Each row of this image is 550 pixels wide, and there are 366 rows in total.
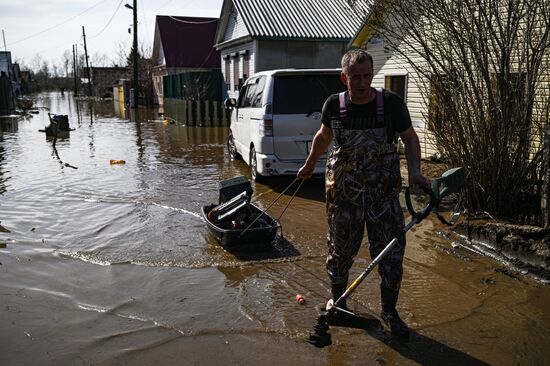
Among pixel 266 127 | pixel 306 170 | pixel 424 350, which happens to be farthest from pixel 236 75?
pixel 424 350

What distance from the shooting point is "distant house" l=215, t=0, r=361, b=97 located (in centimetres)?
2247

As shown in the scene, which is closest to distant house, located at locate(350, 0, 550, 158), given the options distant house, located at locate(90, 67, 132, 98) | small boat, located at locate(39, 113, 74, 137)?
small boat, located at locate(39, 113, 74, 137)

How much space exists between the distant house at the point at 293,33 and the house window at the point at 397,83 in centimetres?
836

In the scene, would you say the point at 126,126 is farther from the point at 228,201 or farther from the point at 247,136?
the point at 228,201

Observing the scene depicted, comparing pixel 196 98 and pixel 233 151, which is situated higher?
pixel 196 98

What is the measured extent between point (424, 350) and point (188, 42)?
38.2m

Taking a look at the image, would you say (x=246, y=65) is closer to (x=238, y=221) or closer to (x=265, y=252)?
(x=238, y=221)

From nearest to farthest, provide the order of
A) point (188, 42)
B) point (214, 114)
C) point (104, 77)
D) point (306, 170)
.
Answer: point (306, 170) < point (214, 114) < point (188, 42) < point (104, 77)

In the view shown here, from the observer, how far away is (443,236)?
6332 mm

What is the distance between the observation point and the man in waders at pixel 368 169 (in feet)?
12.1

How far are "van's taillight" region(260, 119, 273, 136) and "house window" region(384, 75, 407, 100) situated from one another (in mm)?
6521

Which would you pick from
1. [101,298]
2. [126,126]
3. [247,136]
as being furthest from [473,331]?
[126,126]

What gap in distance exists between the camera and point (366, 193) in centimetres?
374

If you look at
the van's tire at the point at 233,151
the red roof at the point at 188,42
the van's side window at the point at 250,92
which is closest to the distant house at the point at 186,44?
the red roof at the point at 188,42
